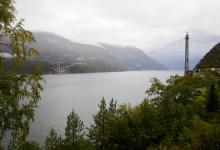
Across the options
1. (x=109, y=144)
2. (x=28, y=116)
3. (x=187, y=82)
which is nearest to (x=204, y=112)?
(x=109, y=144)

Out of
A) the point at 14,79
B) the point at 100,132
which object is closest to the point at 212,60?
the point at 100,132

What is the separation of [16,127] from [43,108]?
322 feet

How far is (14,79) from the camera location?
10.2m

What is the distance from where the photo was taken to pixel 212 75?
213ft

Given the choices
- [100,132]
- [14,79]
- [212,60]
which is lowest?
[100,132]

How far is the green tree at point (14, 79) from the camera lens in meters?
Answer: 9.46

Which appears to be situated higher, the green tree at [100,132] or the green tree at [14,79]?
the green tree at [14,79]

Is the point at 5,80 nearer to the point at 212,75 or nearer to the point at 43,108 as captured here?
the point at 212,75

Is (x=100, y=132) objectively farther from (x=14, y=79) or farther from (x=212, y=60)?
(x=212, y=60)

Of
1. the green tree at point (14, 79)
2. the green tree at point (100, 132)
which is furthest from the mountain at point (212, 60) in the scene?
the green tree at point (14, 79)

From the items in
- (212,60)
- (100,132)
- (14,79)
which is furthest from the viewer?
(212,60)

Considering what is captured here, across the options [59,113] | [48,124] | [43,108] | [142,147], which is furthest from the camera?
[43,108]

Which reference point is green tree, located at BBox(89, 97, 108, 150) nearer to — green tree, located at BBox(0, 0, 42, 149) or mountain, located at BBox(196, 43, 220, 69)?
green tree, located at BBox(0, 0, 42, 149)

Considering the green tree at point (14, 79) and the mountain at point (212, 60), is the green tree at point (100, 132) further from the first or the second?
the mountain at point (212, 60)
